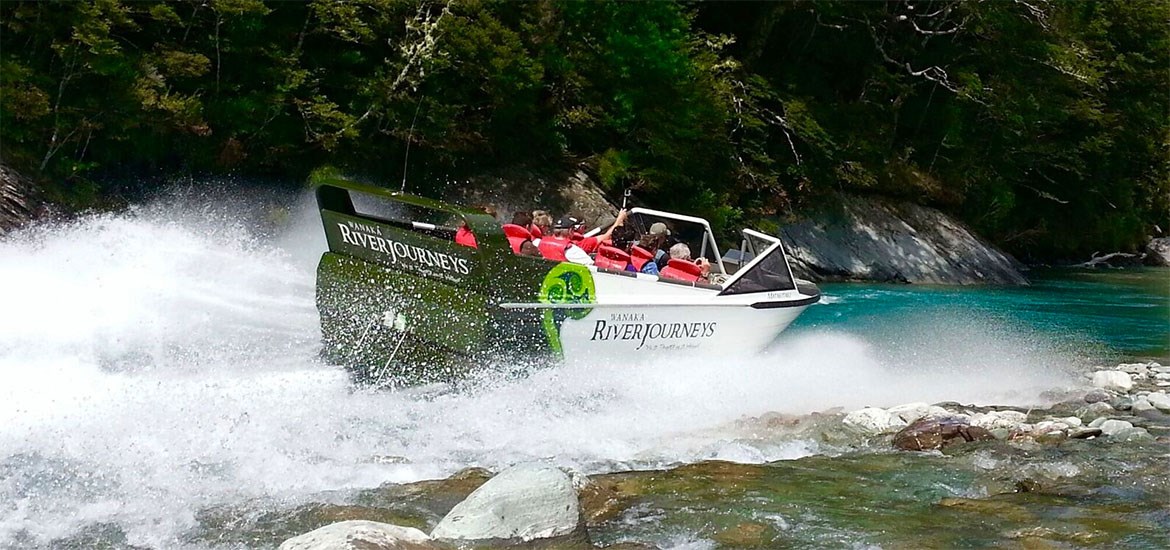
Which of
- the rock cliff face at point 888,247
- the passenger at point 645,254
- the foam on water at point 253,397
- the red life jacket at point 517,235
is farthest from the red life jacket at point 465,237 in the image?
the rock cliff face at point 888,247

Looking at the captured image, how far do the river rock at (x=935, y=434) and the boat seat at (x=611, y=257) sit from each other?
3.42 meters

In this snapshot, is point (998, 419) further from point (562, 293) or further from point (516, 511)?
point (516, 511)

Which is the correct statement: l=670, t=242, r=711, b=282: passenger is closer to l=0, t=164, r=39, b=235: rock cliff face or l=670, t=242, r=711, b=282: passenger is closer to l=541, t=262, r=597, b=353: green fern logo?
l=541, t=262, r=597, b=353: green fern logo

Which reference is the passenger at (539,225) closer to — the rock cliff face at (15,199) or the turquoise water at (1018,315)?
the turquoise water at (1018,315)

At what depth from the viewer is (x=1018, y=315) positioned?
67.6 feet

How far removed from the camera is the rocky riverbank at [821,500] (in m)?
6.34

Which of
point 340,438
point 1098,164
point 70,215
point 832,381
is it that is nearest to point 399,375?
point 340,438

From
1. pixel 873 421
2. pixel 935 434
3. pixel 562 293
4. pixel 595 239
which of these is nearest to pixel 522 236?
pixel 595 239

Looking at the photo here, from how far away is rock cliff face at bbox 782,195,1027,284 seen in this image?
26.3 metres

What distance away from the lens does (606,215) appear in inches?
959

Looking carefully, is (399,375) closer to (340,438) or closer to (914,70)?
(340,438)

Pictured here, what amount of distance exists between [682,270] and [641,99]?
13849 millimetres

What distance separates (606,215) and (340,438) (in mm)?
16347

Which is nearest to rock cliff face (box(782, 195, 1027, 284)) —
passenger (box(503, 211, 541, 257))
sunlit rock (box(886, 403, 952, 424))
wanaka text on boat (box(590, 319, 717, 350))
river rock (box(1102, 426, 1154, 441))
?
passenger (box(503, 211, 541, 257))
